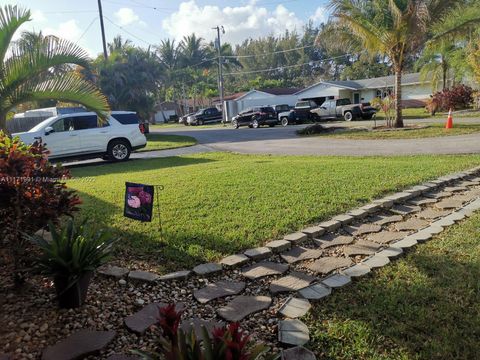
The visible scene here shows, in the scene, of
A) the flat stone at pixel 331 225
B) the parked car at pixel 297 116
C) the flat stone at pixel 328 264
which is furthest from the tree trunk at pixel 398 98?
the flat stone at pixel 328 264

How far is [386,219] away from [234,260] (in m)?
2.32

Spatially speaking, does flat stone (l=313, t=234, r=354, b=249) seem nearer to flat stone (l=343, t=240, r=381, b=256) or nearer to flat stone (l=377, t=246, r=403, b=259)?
flat stone (l=343, t=240, r=381, b=256)

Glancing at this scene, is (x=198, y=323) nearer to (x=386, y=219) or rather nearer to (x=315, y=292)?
(x=315, y=292)

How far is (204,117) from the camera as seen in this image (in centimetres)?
4166

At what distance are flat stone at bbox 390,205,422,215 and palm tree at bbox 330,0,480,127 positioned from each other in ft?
41.7

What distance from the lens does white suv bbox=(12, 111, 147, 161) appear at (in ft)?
41.6

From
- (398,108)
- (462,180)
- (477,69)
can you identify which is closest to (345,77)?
(477,69)

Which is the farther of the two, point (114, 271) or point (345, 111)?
point (345, 111)

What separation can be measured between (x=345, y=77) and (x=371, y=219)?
192 ft

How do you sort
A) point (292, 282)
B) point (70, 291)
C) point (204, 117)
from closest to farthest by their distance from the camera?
point (70, 291)
point (292, 282)
point (204, 117)

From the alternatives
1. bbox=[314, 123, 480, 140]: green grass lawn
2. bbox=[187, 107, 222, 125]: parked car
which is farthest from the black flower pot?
bbox=[187, 107, 222, 125]: parked car

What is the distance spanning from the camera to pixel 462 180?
7.21 meters

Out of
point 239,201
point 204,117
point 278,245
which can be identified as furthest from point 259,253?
point 204,117

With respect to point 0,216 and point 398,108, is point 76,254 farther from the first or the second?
point 398,108
